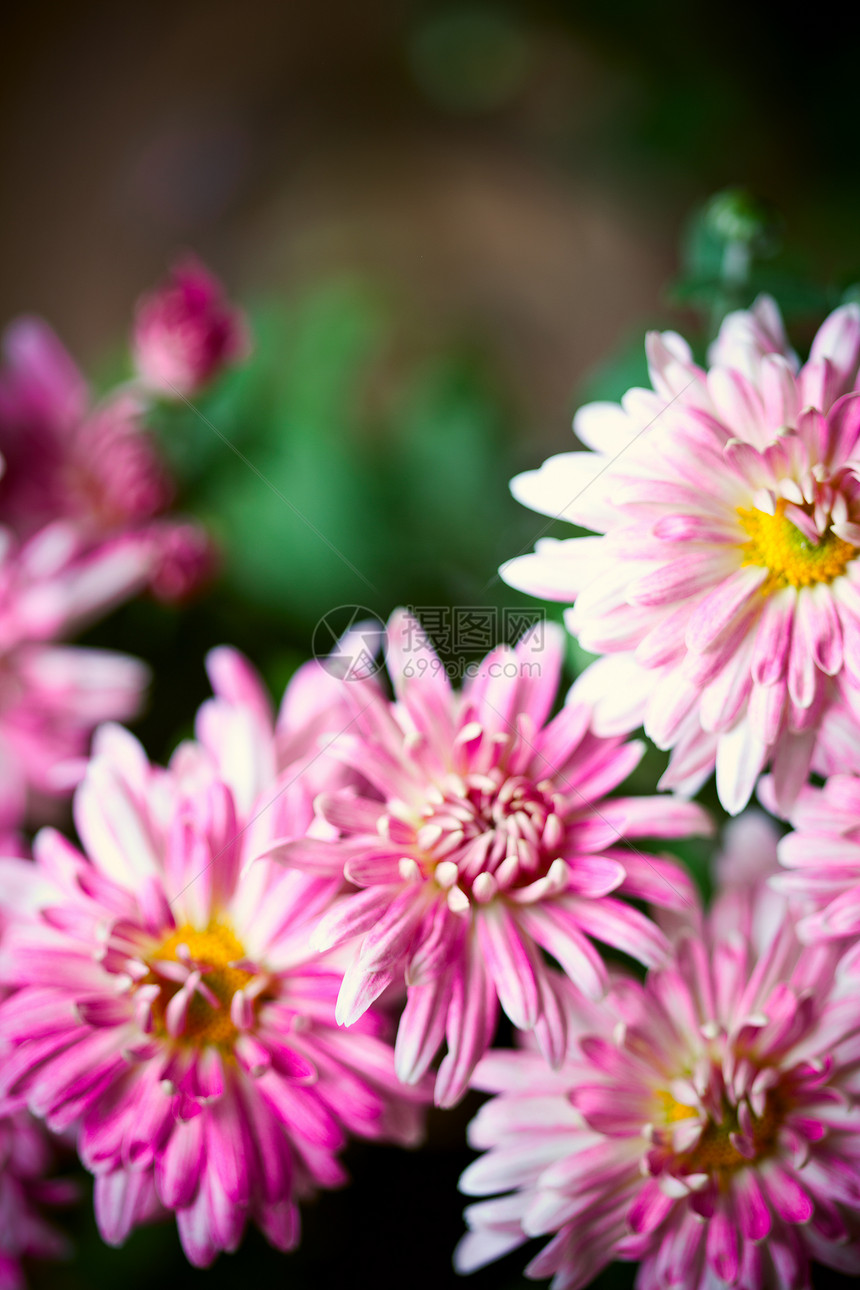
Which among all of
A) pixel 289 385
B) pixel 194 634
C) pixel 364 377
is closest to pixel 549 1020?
pixel 194 634

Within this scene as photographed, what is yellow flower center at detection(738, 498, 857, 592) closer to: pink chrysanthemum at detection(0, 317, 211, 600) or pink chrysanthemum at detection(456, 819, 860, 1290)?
pink chrysanthemum at detection(456, 819, 860, 1290)

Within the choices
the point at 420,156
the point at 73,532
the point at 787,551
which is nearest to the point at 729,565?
the point at 787,551

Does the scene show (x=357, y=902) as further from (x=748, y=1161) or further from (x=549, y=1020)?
(x=748, y=1161)

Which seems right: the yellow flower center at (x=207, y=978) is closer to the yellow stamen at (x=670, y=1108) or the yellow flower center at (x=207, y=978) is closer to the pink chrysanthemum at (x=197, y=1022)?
the pink chrysanthemum at (x=197, y=1022)

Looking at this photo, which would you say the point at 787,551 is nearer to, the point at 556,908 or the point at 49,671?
the point at 556,908

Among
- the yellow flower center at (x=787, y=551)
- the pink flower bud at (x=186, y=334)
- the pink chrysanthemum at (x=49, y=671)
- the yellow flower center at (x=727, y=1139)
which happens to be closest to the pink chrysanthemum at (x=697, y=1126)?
the yellow flower center at (x=727, y=1139)

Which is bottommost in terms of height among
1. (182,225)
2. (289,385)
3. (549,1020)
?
(549,1020)
